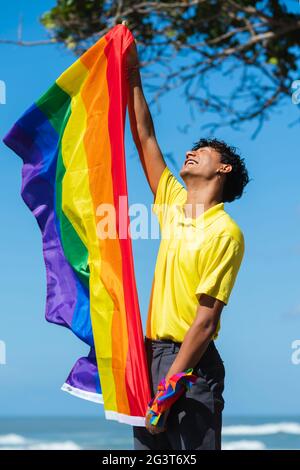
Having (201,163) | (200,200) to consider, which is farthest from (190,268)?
(201,163)

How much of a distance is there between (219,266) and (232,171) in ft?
1.36

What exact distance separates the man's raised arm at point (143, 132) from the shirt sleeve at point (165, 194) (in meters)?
0.03

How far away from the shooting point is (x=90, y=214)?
2.88 meters

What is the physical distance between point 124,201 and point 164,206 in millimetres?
139

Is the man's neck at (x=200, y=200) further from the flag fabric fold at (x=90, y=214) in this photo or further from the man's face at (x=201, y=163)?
the flag fabric fold at (x=90, y=214)

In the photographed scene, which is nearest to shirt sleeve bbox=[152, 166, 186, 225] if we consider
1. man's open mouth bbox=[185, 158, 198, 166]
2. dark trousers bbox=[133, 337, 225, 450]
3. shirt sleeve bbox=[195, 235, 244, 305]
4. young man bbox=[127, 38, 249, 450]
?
young man bbox=[127, 38, 249, 450]

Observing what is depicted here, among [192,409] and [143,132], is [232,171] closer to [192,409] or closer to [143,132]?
[143,132]

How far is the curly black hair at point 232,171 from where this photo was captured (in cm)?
280

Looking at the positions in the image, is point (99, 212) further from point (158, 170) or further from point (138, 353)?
point (138, 353)

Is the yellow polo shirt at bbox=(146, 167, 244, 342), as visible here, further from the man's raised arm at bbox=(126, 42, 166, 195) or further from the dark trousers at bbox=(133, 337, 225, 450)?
the man's raised arm at bbox=(126, 42, 166, 195)

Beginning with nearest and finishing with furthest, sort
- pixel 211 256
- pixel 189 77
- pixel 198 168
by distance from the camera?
pixel 211 256 → pixel 198 168 → pixel 189 77

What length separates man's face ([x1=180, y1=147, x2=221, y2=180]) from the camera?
2734 mm

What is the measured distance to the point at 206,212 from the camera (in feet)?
8.77
